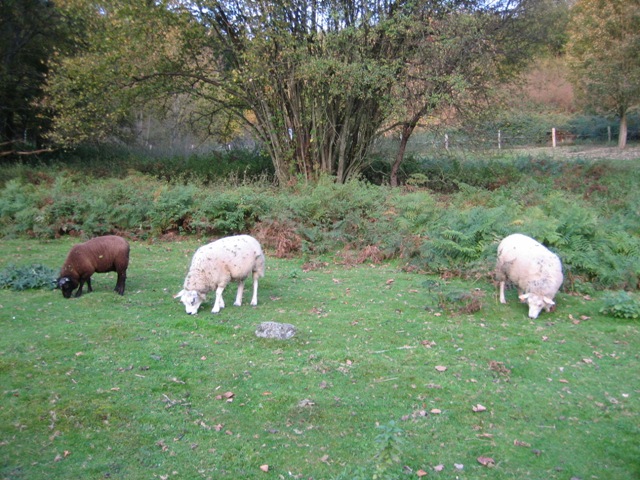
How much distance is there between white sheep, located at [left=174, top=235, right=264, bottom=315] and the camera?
33.2 ft

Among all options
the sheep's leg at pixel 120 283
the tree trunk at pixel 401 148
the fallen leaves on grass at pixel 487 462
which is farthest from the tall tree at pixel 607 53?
the fallen leaves on grass at pixel 487 462

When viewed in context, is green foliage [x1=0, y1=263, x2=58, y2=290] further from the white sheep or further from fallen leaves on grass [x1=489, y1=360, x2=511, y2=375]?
fallen leaves on grass [x1=489, y1=360, x2=511, y2=375]

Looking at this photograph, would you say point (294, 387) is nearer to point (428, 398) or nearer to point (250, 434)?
point (250, 434)

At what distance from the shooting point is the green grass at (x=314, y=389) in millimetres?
5758

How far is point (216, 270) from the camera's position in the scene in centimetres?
1017

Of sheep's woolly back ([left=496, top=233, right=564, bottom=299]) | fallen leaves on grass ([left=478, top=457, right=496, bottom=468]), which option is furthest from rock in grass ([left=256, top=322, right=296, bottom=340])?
sheep's woolly back ([left=496, top=233, right=564, bottom=299])

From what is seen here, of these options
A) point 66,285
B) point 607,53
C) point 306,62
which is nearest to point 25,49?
point 306,62

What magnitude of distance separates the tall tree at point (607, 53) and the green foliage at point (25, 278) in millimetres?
27309

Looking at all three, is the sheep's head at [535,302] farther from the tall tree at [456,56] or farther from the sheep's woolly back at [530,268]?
the tall tree at [456,56]

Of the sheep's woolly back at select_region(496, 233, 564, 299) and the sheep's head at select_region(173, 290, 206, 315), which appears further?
the sheep's woolly back at select_region(496, 233, 564, 299)

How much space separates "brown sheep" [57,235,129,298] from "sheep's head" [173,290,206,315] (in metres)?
2.01

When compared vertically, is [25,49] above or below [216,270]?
above

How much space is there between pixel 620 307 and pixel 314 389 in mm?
6401

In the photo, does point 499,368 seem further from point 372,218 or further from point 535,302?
point 372,218
